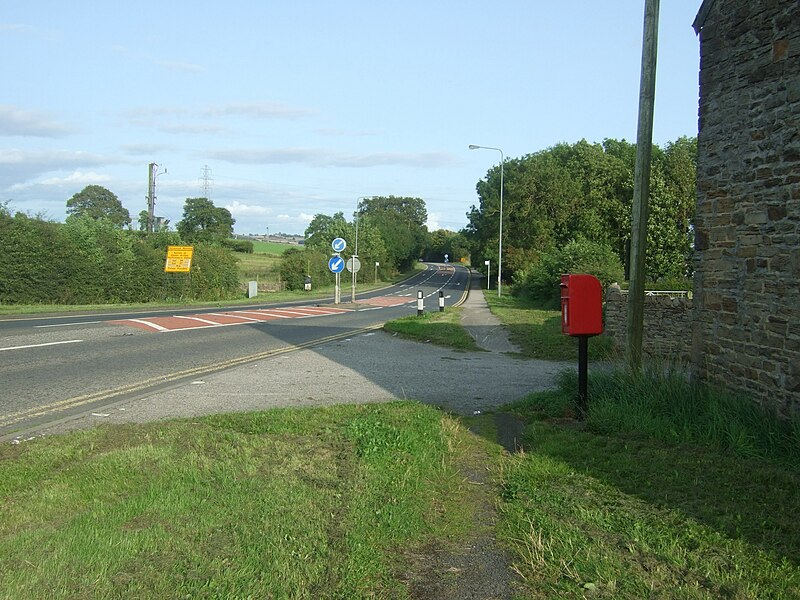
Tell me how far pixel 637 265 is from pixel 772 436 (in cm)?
328

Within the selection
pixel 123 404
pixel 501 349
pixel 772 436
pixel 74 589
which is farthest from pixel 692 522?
pixel 501 349

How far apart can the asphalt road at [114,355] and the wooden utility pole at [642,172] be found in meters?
6.37

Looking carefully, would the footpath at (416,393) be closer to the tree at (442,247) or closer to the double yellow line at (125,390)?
the double yellow line at (125,390)

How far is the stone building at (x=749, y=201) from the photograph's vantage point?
6.02 meters

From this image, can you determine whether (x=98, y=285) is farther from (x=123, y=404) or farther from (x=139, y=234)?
(x=123, y=404)

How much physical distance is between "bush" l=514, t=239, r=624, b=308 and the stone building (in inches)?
877

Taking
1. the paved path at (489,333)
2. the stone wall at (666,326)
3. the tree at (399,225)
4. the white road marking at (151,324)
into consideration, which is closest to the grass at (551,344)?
the paved path at (489,333)

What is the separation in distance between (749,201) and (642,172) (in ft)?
7.21

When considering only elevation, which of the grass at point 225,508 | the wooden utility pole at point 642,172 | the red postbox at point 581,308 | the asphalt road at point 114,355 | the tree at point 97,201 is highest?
the tree at point 97,201

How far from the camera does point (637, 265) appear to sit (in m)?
8.52

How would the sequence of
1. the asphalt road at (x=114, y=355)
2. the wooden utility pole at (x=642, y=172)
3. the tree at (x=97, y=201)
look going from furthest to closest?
the tree at (x=97, y=201), the asphalt road at (x=114, y=355), the wooden utility pole at (x=642, y=172)

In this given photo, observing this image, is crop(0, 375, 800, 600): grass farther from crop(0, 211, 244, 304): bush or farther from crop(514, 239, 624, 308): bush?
crop(0, 211, 244, 304): bush

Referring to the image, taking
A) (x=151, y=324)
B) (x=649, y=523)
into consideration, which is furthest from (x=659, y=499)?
(x=151, y=324)

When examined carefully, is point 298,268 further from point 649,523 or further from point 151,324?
point 649,523
